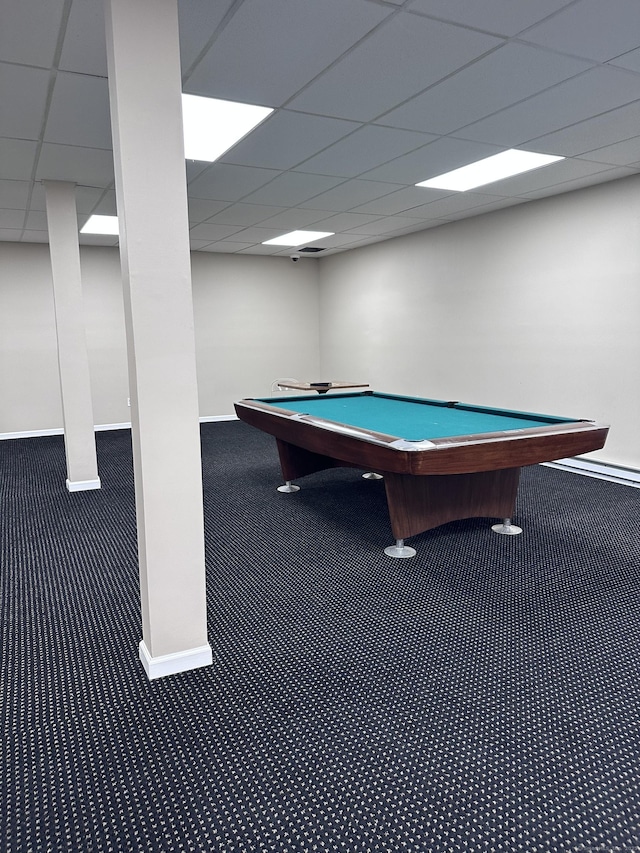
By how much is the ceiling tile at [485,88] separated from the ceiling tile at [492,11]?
0.20m

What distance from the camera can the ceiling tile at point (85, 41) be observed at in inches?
81.0

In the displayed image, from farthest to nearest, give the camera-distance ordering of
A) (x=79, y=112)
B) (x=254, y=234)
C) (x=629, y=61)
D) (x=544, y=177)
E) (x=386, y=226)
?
(x=254, y=234), (x=386, y=226), (x=544, y=177), (x=79, y=112), (x=629, y=61)

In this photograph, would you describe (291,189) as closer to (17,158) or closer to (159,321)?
(17,158)

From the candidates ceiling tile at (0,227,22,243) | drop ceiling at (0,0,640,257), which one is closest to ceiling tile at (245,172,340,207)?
drop ceiling at (0,0,640,257)

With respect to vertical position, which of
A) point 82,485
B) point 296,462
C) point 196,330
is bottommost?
point 82,485

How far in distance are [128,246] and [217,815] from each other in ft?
5.56

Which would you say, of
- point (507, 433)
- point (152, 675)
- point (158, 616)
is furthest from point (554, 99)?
point (152, 675)

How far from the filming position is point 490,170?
428cm

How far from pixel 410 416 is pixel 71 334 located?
2827 millimetres

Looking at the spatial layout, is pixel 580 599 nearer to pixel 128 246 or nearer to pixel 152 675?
pixel 152 675

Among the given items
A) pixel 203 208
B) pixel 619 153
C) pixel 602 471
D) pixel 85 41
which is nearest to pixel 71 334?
pixel 203 208

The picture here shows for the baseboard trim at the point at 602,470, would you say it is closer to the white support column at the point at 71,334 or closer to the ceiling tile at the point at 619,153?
the white support column at the point at 71,334

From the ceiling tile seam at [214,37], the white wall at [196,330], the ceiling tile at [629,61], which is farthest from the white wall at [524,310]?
the ceiling tile seam at [214,37]

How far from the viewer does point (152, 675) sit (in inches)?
82.4
